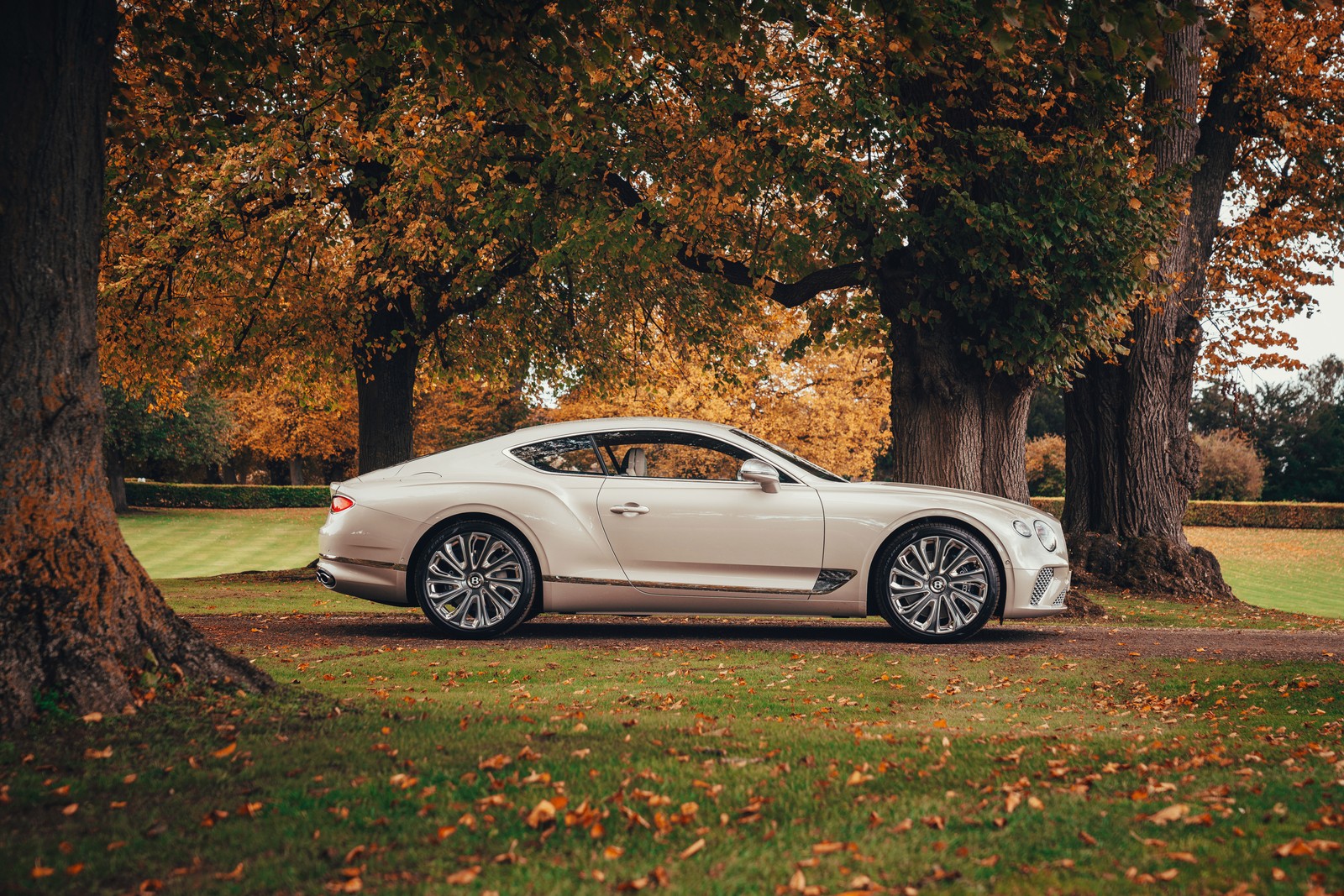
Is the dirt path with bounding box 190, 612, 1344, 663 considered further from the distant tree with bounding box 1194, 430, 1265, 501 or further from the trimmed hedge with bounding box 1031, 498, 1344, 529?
the distant tree with bounding box 1194, 430, 1265, 501

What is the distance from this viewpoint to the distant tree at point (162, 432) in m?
41.1

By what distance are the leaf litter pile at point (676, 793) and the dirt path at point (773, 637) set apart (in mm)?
1839

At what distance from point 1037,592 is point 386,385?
35.3ft

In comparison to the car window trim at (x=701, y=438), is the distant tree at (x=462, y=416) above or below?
above

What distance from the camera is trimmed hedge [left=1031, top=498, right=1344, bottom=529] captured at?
49344 millimetres

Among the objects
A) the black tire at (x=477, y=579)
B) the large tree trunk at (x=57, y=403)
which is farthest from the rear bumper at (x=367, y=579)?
the large tree trunk at (x=57, y=403)

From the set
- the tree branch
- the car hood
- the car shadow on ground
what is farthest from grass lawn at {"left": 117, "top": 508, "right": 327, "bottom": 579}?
the car hood

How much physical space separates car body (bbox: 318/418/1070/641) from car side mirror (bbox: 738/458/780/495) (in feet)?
0.04

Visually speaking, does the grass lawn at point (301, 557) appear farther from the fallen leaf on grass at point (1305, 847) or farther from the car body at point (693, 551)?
the fallen leaf on grass at point (1305, 847)

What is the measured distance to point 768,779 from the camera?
14.2 ft

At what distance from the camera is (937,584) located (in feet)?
28.2

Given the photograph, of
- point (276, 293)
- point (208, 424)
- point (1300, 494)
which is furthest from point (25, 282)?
point (1300, 494)

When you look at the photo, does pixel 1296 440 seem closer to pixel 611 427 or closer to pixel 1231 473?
pixel 1231 473

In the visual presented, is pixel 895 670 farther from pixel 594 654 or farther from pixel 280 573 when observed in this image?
pixel 280 573
